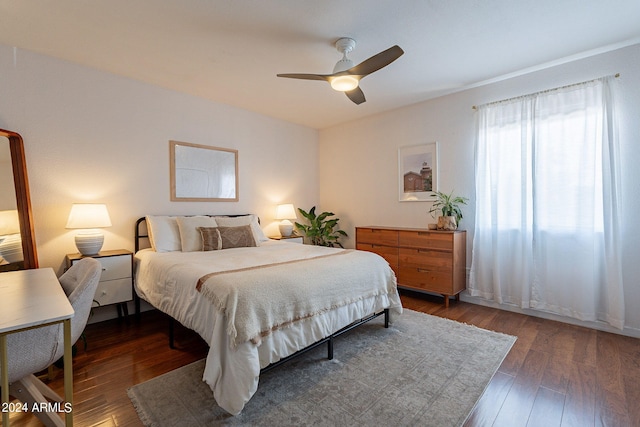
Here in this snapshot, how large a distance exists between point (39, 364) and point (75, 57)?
9.38 feet

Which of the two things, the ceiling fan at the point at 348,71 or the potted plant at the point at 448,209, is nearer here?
the ceiling fan at the point at 348,71

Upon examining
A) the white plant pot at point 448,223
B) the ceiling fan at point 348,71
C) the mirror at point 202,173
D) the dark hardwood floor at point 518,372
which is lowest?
the dark hardwood floor at point 518,372

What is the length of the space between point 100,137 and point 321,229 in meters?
3.19

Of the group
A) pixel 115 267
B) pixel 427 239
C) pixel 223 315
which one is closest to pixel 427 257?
pixel 427 239

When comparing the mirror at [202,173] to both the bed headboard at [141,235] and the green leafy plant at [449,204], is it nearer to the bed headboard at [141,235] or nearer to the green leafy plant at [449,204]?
the bed headboard at [141,235]

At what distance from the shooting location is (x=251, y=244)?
347 centimetres

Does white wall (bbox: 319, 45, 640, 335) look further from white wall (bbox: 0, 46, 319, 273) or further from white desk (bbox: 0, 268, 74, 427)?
white desk (bbox: 0, 268, 74, 427)

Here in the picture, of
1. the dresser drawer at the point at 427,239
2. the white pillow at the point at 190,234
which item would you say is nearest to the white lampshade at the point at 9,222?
the white pillow at the point at 190,234

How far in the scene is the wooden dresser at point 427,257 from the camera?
3.44 meters

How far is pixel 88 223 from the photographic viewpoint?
2.77 m

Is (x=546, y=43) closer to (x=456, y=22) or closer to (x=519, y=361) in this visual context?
(x=456, y=22)

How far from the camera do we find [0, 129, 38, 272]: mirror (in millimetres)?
2451

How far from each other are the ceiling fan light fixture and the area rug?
2.25m

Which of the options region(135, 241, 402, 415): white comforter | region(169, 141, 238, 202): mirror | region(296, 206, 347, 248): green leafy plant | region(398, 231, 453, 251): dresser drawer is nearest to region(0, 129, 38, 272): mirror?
region(135, 241, 402, 415): white comforter
